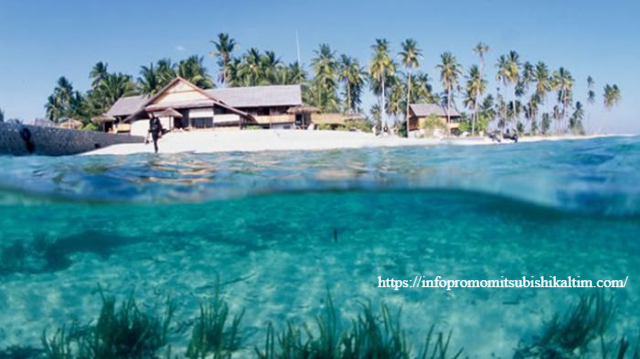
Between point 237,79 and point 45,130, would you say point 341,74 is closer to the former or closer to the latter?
point 237,79

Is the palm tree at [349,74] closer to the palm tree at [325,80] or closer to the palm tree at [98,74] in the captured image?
the palm tree at [325,80]

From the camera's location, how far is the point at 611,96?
104688 millimetres

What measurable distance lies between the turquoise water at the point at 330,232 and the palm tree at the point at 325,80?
54788 millimetres

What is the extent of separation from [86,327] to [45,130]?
16.9m

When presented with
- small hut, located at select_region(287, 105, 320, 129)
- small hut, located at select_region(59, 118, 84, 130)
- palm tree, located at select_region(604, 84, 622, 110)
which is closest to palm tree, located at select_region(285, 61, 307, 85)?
small hut, located at select_region(287, 105, 320, 129)

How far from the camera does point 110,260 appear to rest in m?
10.8

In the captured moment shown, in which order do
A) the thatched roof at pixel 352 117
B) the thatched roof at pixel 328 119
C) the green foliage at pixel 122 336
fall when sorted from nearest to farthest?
the green foliage at pixel 122 336 → the thatched roof at pixel 328 119 → the thatched roof at pixel 352 117

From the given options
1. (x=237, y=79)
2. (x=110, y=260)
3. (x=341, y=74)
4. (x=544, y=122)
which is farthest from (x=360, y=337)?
(x=544, y=122)

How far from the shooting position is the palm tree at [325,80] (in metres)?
67.1

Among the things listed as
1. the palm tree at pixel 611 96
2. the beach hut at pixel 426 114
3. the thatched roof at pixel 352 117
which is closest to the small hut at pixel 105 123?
the thatched roof at pixel 352 117

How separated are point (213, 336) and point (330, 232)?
20.4 ft

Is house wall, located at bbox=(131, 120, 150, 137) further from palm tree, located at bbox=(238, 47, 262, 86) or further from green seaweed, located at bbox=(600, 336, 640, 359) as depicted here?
green seaweed, located at bbox=(600, 336, 640, 359)

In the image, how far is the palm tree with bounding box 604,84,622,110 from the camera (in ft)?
343

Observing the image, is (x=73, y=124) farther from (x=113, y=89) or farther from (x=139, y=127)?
(x=139, y=127)
